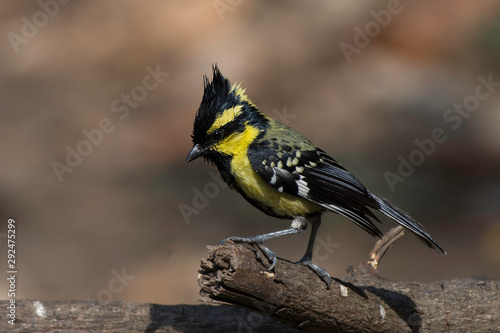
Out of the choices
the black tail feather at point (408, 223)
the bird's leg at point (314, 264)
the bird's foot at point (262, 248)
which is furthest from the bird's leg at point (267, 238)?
the black tail feather at point (408, 223)

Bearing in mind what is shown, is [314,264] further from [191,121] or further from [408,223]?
[191,121]

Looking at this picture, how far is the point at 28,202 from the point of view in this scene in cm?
938

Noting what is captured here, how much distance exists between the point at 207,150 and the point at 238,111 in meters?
0.38

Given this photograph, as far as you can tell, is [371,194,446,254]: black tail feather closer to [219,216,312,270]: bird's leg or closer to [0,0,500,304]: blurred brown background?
[219,216,312,270]: bird's leg

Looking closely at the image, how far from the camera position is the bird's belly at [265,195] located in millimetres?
4637

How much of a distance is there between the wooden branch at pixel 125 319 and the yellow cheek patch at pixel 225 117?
1419mm

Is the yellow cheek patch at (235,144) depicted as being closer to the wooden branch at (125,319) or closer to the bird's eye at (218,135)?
the bird's eye at (218,135)

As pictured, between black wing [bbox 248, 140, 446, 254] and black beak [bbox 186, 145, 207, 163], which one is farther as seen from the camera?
black beak [bbox 186, 145, 207, 163]

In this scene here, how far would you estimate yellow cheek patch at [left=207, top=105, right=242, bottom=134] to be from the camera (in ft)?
15.4

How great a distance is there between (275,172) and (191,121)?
243 inches

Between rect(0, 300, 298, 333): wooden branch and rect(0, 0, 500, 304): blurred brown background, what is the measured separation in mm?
2624

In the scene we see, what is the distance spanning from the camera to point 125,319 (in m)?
4.87

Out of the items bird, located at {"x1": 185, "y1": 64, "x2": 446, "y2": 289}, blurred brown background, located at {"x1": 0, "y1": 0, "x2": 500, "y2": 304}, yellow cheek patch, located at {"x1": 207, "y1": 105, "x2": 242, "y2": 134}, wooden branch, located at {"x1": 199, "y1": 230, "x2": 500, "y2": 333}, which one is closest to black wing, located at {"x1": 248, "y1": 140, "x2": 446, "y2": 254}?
bird, located at {"x1": 185, "y1": 64, "x2": 446, "y2": 289}

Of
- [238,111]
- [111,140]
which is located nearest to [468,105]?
[111,140]
